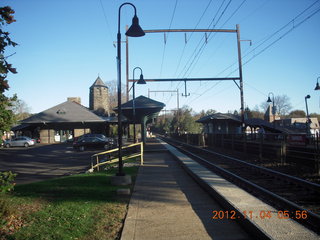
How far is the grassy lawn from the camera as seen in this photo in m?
4.69

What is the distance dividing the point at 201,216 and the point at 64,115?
44390 millimetres

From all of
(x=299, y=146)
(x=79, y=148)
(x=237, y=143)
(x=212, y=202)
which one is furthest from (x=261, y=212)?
(x=79, y=148)

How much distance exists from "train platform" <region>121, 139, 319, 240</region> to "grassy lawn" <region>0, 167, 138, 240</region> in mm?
386

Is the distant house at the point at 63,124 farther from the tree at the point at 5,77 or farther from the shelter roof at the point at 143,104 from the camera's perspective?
the tree at the point at 5,77

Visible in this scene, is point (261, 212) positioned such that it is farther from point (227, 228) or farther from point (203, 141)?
point (203, 141)

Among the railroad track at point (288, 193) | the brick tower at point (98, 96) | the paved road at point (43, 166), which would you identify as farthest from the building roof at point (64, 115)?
the railroad track at point (288, 193)

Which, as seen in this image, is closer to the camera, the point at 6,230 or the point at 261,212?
the point at 6,230

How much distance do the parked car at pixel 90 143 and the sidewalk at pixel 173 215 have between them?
20.8 metres

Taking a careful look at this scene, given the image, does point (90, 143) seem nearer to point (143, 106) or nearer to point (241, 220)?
point (143, 106)

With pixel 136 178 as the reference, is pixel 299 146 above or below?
above

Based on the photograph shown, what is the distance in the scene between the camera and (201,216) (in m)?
5.65

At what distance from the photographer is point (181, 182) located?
9.53m

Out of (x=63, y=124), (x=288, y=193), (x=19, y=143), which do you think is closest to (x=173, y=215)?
(x=288, y=193)

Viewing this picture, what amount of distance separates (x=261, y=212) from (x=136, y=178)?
5506 millimetres
